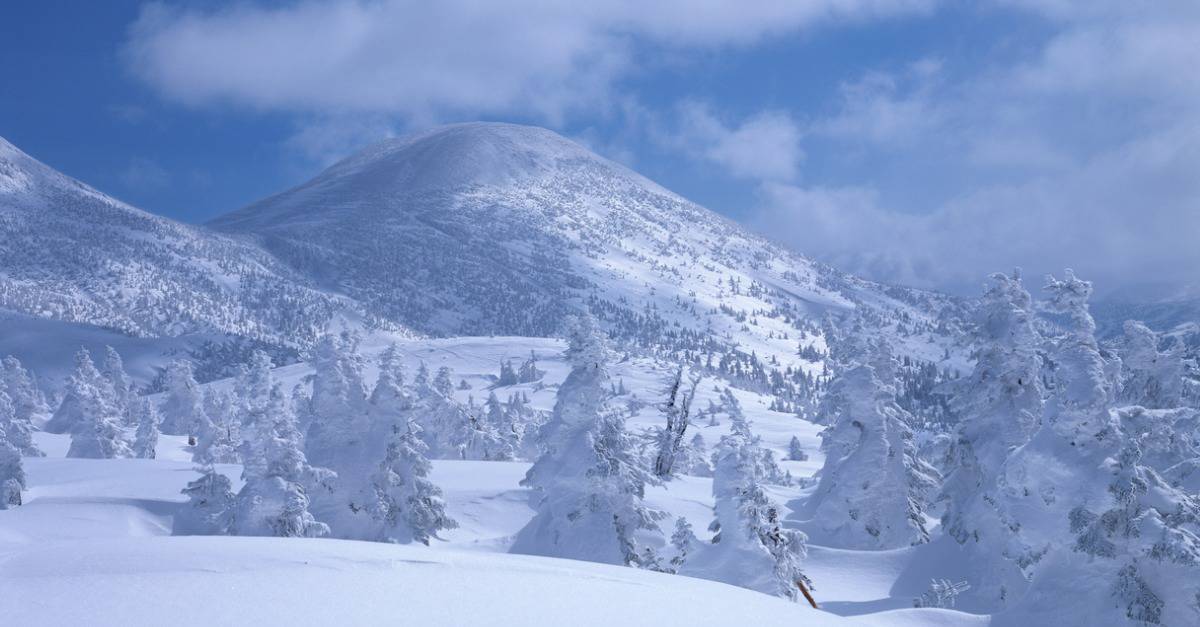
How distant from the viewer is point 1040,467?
1752 cm

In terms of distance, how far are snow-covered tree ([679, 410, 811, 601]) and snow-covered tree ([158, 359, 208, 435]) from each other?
74.7 meters

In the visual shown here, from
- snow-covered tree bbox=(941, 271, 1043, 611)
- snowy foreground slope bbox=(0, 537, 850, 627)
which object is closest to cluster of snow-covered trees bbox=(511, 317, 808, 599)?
snow-covered tree bbox=(941, 271, 1043, 611)

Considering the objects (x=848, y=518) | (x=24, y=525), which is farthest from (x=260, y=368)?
(x=848, y=518)

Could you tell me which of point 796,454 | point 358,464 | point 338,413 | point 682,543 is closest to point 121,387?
point 338,413

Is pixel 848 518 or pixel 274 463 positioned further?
pixel 848 518

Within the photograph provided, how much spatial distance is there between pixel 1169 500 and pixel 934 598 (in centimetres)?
1098

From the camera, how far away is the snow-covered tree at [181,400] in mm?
80312

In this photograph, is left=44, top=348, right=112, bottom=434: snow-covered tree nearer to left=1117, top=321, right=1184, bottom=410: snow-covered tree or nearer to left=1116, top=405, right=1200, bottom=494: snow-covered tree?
left=1116, top=405, right=1200, bottom=494: snow-covered tree

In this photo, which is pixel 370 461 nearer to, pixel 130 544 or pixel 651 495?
pixel 651 495

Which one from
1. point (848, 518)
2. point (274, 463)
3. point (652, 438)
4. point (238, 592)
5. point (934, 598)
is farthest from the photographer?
point (652, 438)

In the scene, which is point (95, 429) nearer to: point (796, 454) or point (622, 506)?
point (622, 506)

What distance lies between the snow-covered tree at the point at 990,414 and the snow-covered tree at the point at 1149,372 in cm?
347

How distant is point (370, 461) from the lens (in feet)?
88.5

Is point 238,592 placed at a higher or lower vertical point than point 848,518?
higher
